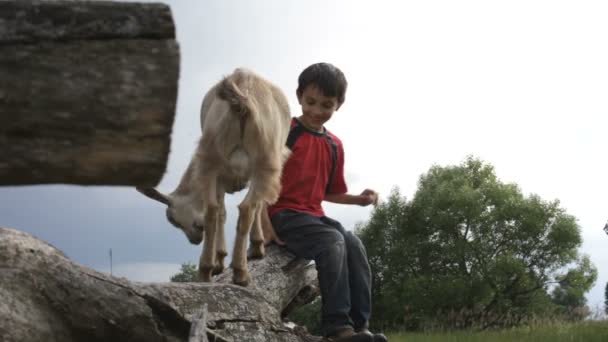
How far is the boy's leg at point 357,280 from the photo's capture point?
728 cm

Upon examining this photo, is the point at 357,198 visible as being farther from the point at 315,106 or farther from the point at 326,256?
the point at 315,106

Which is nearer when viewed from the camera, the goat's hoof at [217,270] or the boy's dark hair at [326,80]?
the goat's hoof at [217,270]

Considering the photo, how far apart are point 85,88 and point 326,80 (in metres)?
4.99

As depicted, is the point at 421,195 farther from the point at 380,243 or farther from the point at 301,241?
the point at 301,241

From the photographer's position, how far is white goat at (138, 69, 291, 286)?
6.52m

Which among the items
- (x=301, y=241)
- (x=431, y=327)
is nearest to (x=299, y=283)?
(x=301, y=241)

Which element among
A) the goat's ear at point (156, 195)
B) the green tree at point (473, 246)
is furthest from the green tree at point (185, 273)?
the goat's ear at point (156, 195)

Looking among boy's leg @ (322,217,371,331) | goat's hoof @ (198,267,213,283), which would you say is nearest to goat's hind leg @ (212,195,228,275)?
goat's hoof @ (198,267,213,283)

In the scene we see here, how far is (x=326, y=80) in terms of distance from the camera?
7188mm

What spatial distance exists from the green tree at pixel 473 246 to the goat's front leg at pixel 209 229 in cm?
2689

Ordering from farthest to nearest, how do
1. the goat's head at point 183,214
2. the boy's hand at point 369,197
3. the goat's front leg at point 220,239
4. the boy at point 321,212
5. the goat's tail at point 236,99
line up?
the goat's head at point 183,214
the boy's hand at point 369,197
the boy at point 321,212
the goat's front leg at point 220,239
the goat's tail at point 236,99

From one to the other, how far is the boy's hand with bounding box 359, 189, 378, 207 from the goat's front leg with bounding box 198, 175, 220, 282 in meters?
1.71

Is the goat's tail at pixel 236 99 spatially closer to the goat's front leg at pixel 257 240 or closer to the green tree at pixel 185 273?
the goat's front leg at pixel 257 240

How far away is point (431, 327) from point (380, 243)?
51.5 feet
